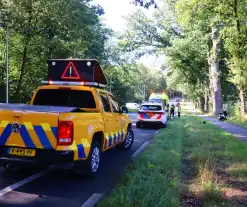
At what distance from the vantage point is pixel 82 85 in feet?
28.7

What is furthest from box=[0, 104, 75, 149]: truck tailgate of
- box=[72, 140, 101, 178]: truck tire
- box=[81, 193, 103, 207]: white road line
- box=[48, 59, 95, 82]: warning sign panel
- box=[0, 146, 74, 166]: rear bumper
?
box=[48, 59, 95, 82]: warning sign panel

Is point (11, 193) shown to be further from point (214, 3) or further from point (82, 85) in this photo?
point (214, 3)

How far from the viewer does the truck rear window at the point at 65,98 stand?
8.62 m

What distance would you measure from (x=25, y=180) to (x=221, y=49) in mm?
31567

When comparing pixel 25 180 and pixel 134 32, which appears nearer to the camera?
pixel 25 180

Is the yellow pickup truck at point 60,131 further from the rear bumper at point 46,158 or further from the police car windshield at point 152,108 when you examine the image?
the police car windshield at point 152,108

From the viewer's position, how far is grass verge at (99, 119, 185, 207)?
206 inches

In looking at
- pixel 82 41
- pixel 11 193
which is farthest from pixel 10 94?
pixel 11 193

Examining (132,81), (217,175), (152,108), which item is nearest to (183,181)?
(217,175)

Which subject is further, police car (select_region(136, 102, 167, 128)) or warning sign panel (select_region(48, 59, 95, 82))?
police car (select_region(136, 102, 167, 128))

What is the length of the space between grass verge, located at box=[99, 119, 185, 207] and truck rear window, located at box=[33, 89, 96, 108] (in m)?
1.99

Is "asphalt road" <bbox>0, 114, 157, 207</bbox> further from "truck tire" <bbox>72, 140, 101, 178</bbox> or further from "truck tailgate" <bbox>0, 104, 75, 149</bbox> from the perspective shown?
"truck tailgate" <bbox>0, 104, 75, 149</bbox>

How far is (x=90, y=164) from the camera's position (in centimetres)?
717

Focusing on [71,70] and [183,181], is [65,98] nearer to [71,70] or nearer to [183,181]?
[71,70]
